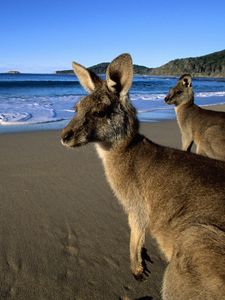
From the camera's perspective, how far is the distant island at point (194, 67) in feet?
424

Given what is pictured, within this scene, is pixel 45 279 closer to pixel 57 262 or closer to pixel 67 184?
pixel 57 262

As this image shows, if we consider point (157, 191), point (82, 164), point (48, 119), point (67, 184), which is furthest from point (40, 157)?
point (48, 119)

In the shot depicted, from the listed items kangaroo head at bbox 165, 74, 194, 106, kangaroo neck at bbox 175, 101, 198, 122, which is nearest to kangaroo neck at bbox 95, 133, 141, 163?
kangaroo neck at bbox 175, 101, 198, 122

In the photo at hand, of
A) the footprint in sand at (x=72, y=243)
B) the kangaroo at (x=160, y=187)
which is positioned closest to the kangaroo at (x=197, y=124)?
the footprint in sand at (x=72, y=243)

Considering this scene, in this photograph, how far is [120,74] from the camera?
3930mm

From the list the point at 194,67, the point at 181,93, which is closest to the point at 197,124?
the point at 181,93

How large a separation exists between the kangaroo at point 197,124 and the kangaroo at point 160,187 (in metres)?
3.16

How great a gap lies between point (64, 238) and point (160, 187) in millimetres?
1698

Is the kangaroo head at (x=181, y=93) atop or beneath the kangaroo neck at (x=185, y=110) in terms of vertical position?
atop

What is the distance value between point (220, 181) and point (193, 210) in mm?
345

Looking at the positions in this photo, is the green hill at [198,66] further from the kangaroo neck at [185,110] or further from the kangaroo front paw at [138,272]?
the kangaroo front paw at [138,272]

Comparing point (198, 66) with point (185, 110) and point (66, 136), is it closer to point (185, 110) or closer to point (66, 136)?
point (185, 110)

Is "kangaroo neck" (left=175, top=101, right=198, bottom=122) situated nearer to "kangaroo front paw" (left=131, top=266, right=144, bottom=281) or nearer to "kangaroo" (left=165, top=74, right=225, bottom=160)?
"kangaroo" (left=165, top=74, right=225, bottom=160)

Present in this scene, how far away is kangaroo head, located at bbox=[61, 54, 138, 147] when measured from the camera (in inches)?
155
